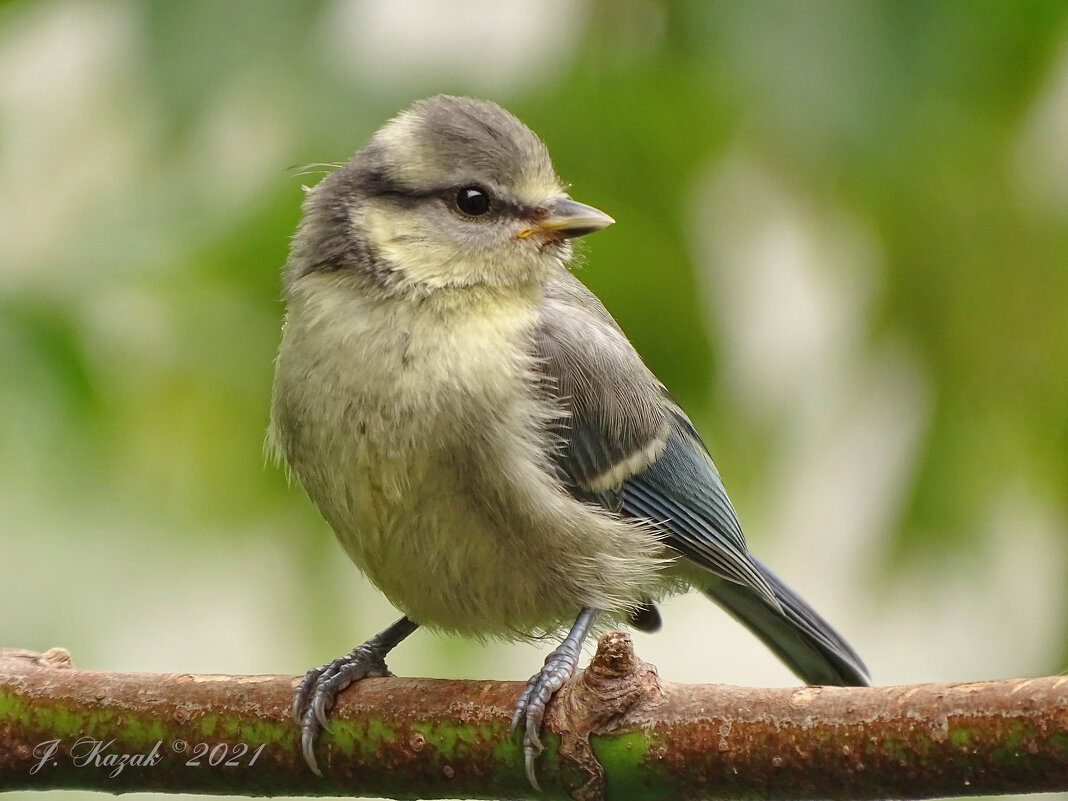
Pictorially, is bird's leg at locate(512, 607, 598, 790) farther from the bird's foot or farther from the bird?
the bird's foot

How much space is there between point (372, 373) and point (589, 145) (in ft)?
1.69

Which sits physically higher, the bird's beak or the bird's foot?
the bird's beak

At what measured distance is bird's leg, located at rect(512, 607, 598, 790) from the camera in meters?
1.92

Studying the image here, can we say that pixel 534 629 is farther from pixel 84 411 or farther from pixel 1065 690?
pixel 1065 690

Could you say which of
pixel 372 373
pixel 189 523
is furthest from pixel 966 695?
pixel 189 523

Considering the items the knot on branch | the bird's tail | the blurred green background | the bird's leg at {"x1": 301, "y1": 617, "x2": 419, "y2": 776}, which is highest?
the blurred green background

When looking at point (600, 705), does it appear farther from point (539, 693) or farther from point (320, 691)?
point (320, 691)

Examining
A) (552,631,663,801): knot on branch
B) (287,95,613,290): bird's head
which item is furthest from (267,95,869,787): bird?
(552,631,663,801): knot on branch

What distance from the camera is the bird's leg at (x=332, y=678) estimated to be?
2.04 metres

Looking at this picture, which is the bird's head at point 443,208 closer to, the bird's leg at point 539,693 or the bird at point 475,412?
the bird at point 475,412

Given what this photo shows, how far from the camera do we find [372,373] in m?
2.24

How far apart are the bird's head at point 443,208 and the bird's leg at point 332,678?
0.64 m

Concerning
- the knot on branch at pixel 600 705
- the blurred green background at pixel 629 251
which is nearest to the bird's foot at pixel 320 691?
the blurred green background at pixel 629 251

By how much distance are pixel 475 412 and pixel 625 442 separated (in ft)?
1.23
